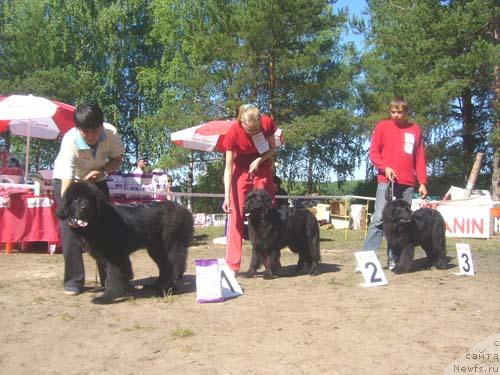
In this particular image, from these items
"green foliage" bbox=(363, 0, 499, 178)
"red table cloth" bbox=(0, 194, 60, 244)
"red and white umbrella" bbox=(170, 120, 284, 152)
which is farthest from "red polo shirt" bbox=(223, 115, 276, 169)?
"green foliage" bbox=(363, 0, 499, 178)

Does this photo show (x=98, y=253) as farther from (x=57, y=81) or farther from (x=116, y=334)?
(x=57, y=81)

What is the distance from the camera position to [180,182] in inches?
1139

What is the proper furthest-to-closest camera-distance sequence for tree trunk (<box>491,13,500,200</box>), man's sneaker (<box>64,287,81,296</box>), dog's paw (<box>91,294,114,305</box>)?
tree trunk (<box>491,13,500,200</box>)
man's sneaker (<box>64,287,81,296</box>)
dog's paw (<box>91,294,114,305</box>)

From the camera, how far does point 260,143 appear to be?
5.43m

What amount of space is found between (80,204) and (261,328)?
1.74m

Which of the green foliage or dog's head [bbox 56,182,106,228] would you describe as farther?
the green foliage

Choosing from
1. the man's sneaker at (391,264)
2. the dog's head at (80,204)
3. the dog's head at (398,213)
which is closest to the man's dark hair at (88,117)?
the dog's head at (80,204)

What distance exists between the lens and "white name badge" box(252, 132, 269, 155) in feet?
17.8

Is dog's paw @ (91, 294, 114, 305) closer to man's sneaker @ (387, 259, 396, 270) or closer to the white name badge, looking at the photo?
the white name badge

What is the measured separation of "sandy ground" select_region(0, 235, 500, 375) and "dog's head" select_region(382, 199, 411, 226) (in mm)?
627

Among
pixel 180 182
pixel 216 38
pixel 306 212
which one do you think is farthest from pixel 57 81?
pixel 306 212

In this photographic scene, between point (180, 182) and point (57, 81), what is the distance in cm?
811

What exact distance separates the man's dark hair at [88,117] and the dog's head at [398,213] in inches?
124

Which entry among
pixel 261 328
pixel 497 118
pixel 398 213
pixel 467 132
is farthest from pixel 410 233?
pixel 467 132
